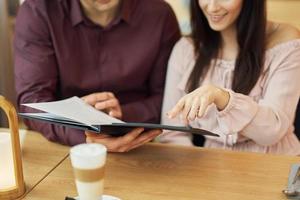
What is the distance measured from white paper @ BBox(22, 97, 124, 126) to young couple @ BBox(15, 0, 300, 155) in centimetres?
15

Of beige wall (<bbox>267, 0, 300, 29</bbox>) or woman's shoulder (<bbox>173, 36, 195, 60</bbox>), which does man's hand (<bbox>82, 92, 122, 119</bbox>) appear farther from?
beige wall (<bbox>267, 0, 300, 29</bbox>)

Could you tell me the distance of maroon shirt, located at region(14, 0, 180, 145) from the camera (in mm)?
1669

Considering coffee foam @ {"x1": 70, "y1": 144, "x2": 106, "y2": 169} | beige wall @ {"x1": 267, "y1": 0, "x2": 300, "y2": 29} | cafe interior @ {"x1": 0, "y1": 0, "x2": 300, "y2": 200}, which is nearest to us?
coffee foam @ {"x1": 70, "y1": 144, "x2": 106, "y2": 169}

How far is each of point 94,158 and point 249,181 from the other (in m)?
0.46

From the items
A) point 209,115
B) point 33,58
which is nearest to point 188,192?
point 209,115

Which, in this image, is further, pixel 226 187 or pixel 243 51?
pixel 243 51

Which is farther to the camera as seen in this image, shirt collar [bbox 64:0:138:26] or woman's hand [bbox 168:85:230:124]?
shirt collar [bbox 64:0:138:26]

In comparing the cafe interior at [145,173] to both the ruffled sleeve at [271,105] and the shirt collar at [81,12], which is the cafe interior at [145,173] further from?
the shirt collar at [81,12]

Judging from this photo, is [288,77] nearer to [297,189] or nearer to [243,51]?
[243,51]

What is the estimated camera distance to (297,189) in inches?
40.8

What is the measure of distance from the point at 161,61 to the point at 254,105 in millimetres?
513

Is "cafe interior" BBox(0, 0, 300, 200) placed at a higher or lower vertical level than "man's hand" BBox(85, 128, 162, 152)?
lower

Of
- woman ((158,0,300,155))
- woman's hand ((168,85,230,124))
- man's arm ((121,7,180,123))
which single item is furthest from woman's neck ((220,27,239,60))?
woman's hand ((168,85,230,124))

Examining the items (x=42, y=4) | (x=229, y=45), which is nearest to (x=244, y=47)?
(x=229, y=45)
